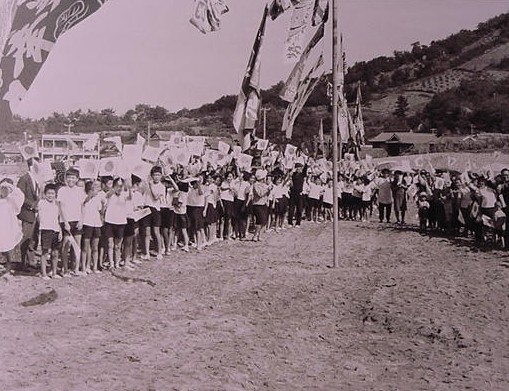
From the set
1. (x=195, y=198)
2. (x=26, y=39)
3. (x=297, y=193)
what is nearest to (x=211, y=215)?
(x=195, y=198)

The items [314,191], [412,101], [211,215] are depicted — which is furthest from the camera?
[412,101]

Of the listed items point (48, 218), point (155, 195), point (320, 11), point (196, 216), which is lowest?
point (196, 216)

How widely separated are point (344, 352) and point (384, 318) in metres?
0.81

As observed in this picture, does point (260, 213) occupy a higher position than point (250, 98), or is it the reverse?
point (250, 98)

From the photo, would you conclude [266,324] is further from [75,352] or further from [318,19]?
[318,19]

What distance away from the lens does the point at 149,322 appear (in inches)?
184

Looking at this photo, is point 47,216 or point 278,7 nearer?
point 47,216

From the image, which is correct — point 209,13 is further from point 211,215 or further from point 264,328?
point 264,328

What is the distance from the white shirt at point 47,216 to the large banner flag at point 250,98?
226 cm

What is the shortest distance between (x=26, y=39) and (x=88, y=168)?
1871 mm

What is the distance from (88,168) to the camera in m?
6.18

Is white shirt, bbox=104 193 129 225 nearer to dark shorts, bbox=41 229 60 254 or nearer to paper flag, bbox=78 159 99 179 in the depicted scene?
paper flag, bbox=78 159 99 179

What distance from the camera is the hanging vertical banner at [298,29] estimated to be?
6.17m

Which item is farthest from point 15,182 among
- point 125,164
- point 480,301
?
point 480,301
